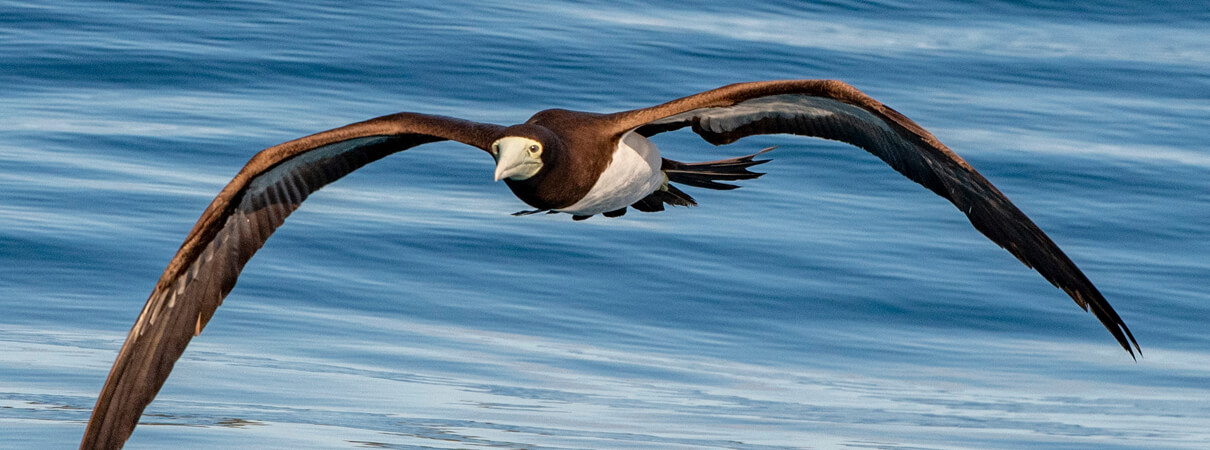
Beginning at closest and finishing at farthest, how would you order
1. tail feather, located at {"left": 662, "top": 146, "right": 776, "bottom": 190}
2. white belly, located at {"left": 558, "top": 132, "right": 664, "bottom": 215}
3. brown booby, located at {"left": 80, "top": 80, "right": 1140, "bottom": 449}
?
1. brown booby, located at {"left": 80, "top": 80, "right": 1140, "bottom": 449}
2. white belly, located at {"left": 558, "top": 132, "right": 664, "bottom": 215}
3. tail feather, located at {"left": 662, "top": 146, "right": 776, "bottom": 190}

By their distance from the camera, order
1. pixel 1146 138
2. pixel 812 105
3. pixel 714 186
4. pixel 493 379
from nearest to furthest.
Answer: pixel 812 105
pixel 714 186
pixel 493 379
pixel 1146 138

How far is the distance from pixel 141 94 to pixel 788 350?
23.4ft

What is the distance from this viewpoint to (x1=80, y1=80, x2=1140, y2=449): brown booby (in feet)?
20.9

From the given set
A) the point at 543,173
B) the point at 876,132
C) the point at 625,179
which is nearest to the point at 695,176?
the point at 625,179

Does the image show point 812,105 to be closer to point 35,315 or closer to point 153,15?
point 35,315

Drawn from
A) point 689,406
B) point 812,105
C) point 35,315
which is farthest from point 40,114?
point 812,105

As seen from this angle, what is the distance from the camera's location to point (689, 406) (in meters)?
8.48

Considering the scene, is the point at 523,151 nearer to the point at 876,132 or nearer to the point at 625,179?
the point at 625,179

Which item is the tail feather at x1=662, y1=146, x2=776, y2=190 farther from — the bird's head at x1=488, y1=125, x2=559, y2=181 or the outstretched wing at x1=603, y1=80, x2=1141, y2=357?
the bird's head at x1=488, y1=125, x2=559, y2=181

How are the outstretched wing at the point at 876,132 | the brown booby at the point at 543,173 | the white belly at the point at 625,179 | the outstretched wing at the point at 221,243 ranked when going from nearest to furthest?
the outstretched wing at the point at 876,132 < the brown booby at the point at 543,173 < the outstretched wing at the point at 221,243 < the white belly at the point at 625,179

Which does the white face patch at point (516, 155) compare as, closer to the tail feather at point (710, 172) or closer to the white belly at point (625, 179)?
the white belly at point (625, 179)

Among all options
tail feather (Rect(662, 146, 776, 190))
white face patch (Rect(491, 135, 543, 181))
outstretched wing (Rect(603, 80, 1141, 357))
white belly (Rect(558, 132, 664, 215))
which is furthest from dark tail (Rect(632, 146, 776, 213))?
white face patch (Rect(491, 135, 543, 181))

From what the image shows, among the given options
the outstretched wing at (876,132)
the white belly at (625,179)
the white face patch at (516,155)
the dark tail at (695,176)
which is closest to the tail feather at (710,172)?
the dark tail at (695,176)

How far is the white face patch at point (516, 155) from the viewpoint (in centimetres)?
643
